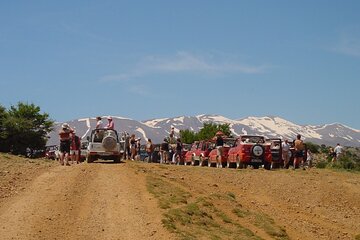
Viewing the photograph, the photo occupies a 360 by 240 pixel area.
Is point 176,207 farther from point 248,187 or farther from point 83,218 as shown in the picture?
point 248,187

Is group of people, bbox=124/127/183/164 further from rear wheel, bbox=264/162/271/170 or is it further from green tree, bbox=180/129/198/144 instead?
green tree, bbox=180/129/198/144

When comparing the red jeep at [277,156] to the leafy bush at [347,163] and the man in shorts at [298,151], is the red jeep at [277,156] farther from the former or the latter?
the leafy bush at [347,163]

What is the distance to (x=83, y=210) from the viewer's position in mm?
14609

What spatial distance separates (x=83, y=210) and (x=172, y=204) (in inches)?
108

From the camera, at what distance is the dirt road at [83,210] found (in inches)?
500

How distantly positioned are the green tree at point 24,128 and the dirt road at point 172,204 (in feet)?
144

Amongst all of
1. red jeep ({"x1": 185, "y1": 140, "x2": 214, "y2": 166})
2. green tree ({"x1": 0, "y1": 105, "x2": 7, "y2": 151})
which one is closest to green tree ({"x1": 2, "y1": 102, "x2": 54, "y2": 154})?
green tree ({"x1": 0, "y1": 105, "x2": 7, "y2": 151})

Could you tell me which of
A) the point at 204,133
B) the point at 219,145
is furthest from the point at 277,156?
the point at 204,133

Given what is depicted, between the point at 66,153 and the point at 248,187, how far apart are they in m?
7.94

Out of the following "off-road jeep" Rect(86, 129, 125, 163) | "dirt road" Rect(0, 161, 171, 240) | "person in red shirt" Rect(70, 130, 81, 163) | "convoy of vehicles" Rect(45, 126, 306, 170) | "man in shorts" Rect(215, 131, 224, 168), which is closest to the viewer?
"dirt road" Rect(0, 161, 171, 240)

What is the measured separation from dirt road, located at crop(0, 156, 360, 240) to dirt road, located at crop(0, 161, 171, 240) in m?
0.02

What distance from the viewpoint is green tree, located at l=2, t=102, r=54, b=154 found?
2611 inches

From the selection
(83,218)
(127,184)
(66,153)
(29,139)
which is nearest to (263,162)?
(66,153)

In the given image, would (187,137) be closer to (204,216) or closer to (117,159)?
(117,159)
